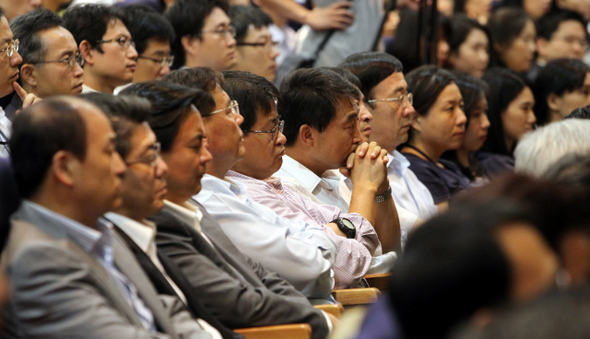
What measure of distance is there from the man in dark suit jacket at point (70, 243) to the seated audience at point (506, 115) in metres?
3.42

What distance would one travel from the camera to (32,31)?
329 cm

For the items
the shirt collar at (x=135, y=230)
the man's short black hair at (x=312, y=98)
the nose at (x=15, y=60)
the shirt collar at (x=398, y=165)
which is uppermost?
the nose at (x=15, y=60)

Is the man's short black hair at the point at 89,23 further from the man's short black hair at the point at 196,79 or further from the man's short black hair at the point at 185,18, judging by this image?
the man's short black hair at the point at 196,79

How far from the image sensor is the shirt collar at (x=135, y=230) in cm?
180

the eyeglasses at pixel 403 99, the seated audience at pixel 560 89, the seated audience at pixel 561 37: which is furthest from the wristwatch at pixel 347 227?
the seated audience at pixel 561 37

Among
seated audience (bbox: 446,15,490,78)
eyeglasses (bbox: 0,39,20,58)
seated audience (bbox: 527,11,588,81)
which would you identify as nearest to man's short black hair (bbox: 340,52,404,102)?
eyeglasses (bbox: 0,39,20,58)

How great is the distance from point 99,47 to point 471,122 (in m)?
2.00

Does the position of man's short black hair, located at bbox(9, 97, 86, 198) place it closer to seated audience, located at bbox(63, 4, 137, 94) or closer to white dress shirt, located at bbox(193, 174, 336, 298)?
white dress shirt, located at bbox(193, 174, 336, 298)

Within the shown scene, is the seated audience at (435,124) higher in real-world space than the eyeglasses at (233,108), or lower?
lower

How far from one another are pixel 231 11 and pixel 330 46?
0.77 meters

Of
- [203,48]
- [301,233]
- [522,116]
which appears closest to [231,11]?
[203,48]

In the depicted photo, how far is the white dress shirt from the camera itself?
226cm

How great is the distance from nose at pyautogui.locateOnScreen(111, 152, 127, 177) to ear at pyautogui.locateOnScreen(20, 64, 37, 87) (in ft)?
5.72

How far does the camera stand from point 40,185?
5.10 ft
